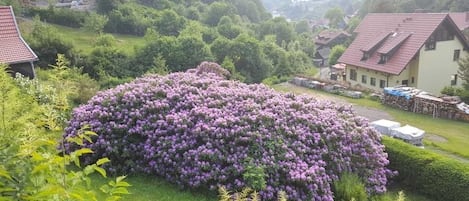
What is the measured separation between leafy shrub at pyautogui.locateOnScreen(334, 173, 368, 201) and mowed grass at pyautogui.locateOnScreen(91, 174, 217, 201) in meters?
2.69

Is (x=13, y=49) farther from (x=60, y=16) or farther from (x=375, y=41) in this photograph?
(x=60, y=16)

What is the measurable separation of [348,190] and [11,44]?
17.1m

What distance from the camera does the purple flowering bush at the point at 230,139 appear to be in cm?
859

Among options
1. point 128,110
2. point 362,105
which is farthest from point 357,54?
point 128,110

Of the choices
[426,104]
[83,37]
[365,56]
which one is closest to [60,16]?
[83,37]

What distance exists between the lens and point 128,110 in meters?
10.1

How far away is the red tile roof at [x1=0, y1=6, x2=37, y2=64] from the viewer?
61.0ft

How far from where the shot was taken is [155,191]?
28.8 feet

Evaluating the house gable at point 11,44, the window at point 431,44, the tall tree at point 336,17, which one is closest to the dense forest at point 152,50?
the house gable at point 11,44

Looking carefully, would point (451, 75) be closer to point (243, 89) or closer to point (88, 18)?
point (243, 89)

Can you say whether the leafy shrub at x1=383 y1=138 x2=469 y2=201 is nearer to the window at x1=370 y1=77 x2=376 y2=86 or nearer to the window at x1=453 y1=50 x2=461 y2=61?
the window at x1=370 y1=77 x2=376 y2=86

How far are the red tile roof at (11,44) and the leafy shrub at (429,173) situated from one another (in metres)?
15.9

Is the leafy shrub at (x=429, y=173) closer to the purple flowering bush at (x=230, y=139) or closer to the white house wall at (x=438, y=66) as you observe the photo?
the purple flowering bush at (x=230, y=139)

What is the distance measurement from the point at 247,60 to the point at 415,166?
26.4m
